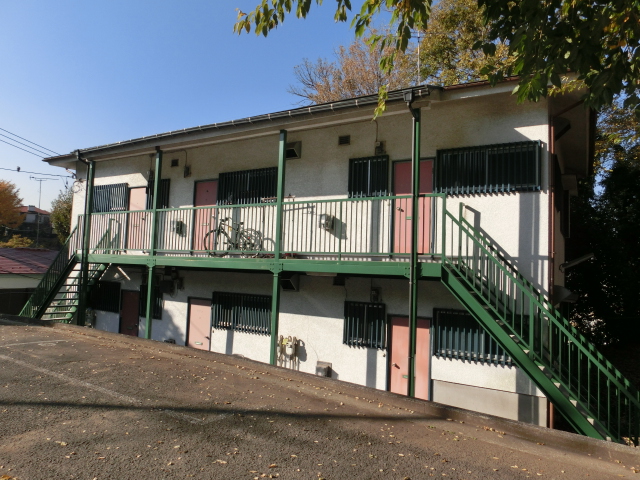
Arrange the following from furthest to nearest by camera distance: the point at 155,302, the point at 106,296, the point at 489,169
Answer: the point at 106,296
the point at 155,302
the point at 489,169

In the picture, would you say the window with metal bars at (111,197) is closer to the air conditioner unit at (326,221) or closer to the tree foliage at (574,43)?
the air conditioner unit at (326,221)

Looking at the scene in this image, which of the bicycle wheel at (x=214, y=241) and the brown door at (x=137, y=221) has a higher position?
the brown door at (x=137, y=221)

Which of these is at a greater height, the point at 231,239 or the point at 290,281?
the point at 231,239

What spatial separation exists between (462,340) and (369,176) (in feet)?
11.4

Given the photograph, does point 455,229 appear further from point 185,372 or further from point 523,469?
point 185,372

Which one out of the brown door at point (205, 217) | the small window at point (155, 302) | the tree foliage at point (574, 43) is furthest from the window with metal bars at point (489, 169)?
the small window at point (155, 302)

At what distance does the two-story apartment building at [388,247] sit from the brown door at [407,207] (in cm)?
4

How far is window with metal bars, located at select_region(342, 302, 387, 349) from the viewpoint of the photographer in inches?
335

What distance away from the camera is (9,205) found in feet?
135

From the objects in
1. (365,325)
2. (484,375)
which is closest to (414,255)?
(365,325)

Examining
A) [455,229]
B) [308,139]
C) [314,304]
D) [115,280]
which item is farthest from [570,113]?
[115,280]

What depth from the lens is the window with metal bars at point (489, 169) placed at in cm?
741

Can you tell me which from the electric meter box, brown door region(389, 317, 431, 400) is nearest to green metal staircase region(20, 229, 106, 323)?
the electric meter box

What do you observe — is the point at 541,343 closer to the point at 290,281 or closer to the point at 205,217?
the point at 290,281
